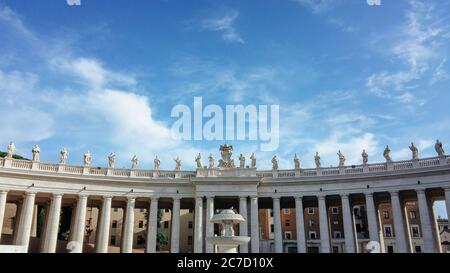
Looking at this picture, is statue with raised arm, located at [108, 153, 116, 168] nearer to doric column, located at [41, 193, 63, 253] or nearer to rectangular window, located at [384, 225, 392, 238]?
doric column, located at [41, 193, 63, 253]

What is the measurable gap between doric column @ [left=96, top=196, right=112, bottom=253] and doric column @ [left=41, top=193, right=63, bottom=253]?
6.08m

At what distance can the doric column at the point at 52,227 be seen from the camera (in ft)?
182

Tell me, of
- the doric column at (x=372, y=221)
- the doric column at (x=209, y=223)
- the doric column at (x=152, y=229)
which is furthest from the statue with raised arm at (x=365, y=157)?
the doric column at (x=152, y=229)

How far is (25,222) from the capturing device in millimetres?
54562

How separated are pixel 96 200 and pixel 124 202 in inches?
184

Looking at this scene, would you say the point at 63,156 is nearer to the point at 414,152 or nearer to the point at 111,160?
the point at 111,160

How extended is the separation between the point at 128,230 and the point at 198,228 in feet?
35.1

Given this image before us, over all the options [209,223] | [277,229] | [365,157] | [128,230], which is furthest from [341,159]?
[128,230]

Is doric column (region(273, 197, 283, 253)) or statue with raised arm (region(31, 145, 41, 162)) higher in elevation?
statue with raised arm (region(31, 145, 41, 162))

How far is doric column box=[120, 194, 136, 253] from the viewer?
58250 mm

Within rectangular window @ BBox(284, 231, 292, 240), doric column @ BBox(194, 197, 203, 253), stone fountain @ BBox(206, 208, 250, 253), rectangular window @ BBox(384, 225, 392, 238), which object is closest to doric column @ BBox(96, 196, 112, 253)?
doric column @ BBox(194, 197, 203, 253)
